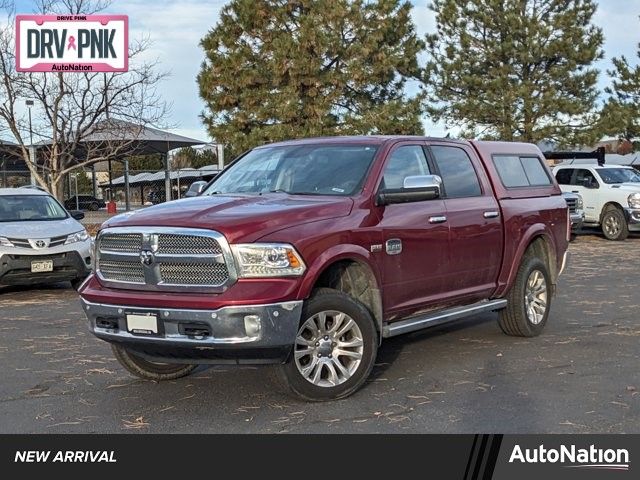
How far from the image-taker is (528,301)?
26.1ft

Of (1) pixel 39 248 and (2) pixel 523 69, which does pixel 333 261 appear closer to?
(1) pixel 39 248

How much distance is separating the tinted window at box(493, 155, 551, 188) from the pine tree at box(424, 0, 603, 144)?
22176mm

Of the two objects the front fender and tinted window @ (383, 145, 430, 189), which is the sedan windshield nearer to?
tinted window @ (383, 145, 430, 189)

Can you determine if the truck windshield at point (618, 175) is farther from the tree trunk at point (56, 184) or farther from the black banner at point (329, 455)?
the black banner at point (329, 455)

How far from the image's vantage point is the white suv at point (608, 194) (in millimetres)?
19688

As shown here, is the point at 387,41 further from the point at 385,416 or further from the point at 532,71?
the point at 385,416

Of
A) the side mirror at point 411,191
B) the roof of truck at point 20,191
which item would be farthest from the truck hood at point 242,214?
the roof of truck at point 20,191

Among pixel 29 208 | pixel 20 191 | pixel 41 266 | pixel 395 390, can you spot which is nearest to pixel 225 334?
pixel 395 390

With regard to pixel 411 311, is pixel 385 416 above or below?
below

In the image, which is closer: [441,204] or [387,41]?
[441,204]

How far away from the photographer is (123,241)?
19.0 feet

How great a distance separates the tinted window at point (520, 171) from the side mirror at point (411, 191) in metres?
1.80

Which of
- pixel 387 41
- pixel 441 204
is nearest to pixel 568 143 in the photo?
pixel 387 41

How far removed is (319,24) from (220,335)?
902 inches
